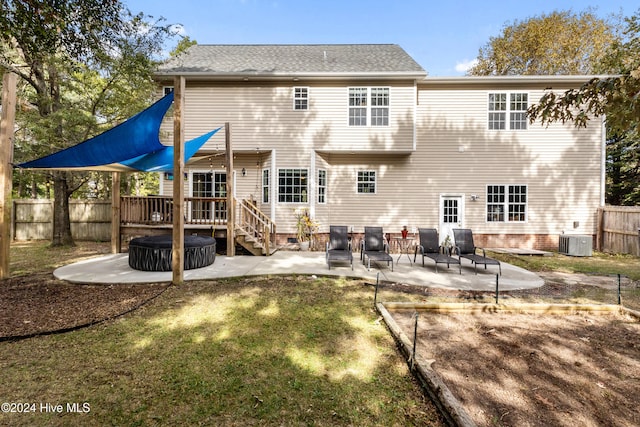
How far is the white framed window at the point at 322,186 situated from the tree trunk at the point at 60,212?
30.6 feet

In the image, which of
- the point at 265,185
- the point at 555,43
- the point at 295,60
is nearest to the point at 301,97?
the point at 295,60

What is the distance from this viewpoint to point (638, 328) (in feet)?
13.3

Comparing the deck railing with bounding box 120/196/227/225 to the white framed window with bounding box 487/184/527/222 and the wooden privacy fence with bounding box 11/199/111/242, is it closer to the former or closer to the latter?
the wooden privacy fence with bounding box 11/199/111/242

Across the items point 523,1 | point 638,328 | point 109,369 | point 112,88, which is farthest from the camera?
point 523,1

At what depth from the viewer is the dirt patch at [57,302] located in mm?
3836

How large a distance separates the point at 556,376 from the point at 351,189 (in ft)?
29.6

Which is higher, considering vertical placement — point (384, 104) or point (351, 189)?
point (384, 104)

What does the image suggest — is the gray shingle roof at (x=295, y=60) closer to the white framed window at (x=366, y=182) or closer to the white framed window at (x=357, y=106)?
the white framed window at (x=357, y=106)

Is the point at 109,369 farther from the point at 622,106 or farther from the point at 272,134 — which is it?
the point at 272,134

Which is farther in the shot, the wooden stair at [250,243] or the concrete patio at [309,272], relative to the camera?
the wooden stair at [250,243]

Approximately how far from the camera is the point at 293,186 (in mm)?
10891

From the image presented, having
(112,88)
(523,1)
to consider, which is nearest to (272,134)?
(112,88)

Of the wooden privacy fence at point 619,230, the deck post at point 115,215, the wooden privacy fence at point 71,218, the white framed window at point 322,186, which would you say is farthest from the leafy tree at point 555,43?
the wooden privacy fence at point 71,218

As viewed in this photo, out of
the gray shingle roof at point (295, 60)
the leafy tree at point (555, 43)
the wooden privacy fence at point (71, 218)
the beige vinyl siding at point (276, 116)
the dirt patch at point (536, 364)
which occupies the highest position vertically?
the leafy tree at point (555, 43)
